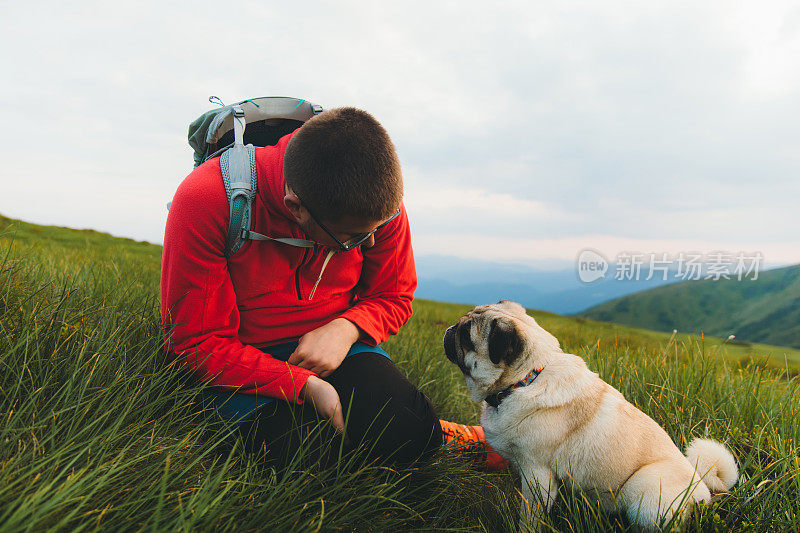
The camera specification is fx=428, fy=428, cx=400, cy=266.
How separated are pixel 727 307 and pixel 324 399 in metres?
36.5

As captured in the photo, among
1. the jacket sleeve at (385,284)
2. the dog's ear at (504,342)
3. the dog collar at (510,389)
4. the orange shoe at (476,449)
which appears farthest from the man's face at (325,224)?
→ the orange shoe at (476,449)

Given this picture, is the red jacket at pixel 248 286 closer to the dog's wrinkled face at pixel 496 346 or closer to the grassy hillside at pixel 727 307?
the dog's wrinkled face at pixel 496 346

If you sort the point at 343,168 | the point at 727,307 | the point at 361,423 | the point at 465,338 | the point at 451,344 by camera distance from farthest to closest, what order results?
the point at 727,307
the point at 451,344
the point at 465,338
the point at 361,423
the point at 343,168

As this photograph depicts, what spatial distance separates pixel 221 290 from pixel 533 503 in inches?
82.9

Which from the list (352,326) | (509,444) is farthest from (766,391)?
(352,326)

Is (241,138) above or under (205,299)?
above

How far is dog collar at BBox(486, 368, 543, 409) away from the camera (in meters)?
2.66

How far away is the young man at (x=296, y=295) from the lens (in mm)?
2121

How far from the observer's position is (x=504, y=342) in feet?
8.38

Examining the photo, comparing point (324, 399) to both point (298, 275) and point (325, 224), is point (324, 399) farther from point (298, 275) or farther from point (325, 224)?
point (325, 224)

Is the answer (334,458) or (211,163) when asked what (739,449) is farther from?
(211,163)

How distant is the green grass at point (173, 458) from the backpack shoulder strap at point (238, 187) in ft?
2.53

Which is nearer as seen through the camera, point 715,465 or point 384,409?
point 715,465

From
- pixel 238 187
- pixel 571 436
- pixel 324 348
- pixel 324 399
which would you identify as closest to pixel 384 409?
pixel 324 399
